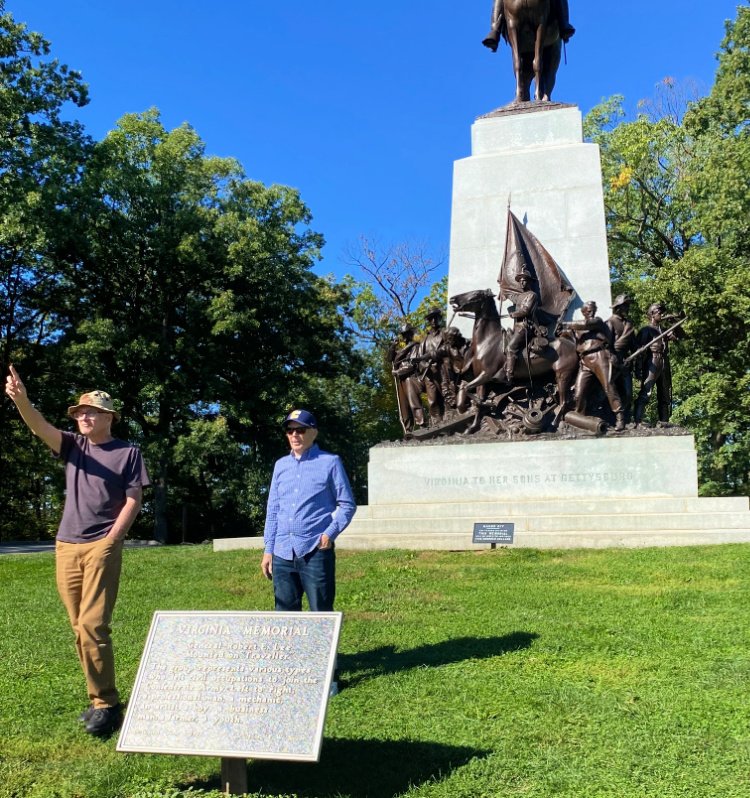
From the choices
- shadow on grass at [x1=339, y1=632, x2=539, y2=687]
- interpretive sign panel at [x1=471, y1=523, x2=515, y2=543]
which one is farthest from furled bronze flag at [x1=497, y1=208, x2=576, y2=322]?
shadow on grass at [x1=339, y1=632, x2=539, y2=687]

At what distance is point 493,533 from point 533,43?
40.0 ft

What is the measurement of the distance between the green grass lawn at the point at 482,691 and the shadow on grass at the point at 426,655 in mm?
20

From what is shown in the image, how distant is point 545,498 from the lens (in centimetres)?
1444

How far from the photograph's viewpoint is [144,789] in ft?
→ 13.0

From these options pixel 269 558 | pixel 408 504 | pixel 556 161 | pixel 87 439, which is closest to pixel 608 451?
pixel 408 504

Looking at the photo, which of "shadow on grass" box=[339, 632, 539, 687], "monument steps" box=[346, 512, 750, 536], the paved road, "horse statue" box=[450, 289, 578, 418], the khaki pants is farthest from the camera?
the paved road

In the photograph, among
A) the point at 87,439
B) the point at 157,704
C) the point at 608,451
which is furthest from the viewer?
the point at 608,451

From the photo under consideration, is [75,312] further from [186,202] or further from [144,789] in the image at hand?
[144,789]

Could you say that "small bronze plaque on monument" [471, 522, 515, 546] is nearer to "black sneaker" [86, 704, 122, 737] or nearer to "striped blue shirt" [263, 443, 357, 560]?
"striped blue shirt" [263, 443, 357, 560]

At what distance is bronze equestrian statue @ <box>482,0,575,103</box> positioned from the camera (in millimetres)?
18203

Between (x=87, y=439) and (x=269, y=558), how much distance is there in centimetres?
145

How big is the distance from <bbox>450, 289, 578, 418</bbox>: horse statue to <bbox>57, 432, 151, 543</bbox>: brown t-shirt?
35.1 feet

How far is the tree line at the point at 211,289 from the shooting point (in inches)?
968

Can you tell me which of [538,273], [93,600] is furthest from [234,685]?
[538,273]
